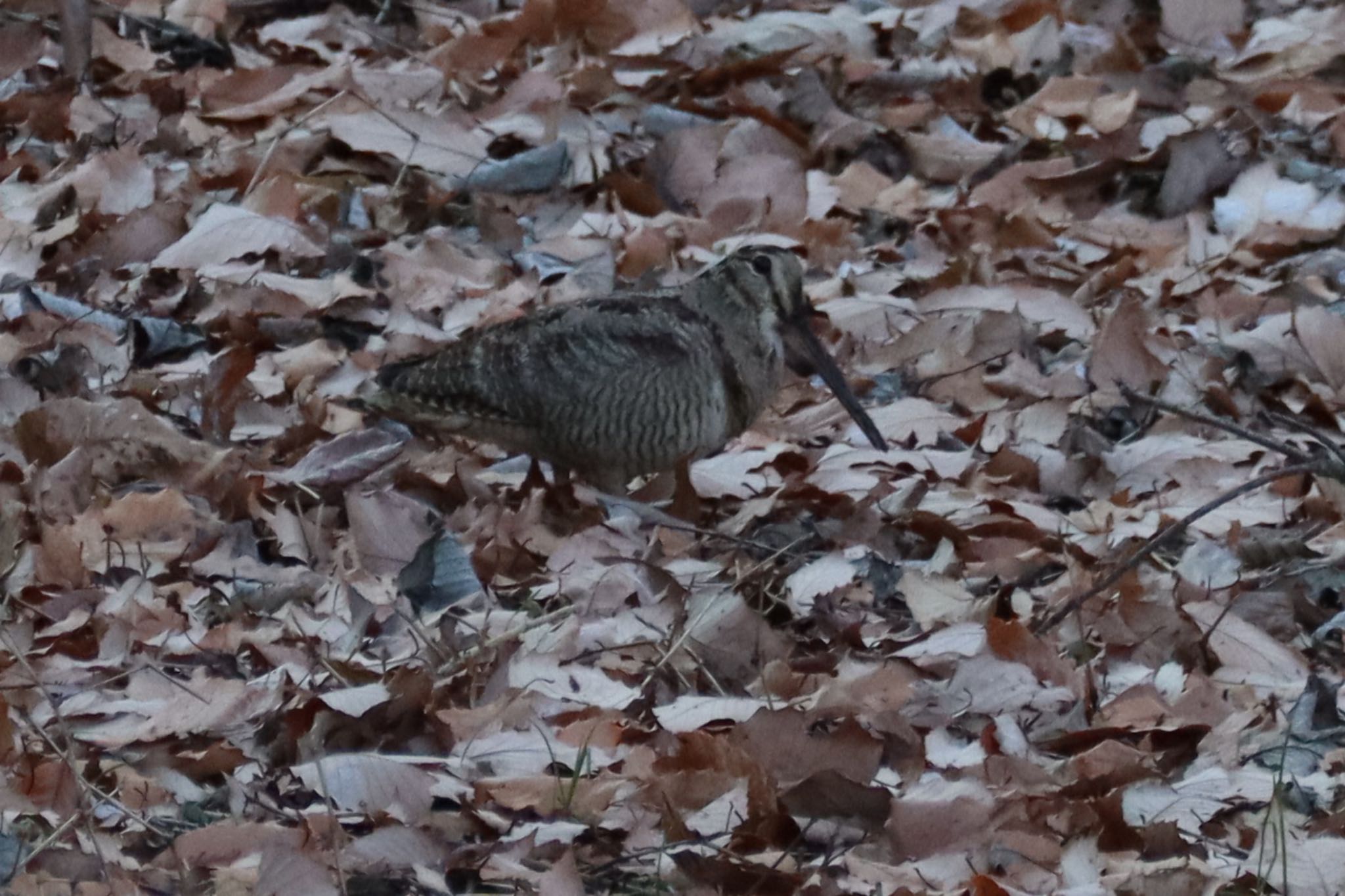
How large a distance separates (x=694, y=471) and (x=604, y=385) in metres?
0.35

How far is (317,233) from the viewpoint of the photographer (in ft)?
17.9

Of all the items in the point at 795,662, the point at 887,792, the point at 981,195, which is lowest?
the point at 981,195

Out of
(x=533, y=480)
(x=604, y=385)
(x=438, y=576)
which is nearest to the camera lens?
(x=438, y=576)

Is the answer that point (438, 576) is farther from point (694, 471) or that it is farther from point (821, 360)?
point (821, 360)

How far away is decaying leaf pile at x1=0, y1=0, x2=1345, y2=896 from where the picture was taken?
9.98 feet

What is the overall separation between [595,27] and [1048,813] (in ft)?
12.8

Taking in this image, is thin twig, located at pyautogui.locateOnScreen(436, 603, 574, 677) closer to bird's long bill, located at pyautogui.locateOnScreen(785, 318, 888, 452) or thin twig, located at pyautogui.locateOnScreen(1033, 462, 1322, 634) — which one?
thin twig, located at pyautogui.locateOnScreen(1033, 462, 1322, 634)

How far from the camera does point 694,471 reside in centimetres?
471

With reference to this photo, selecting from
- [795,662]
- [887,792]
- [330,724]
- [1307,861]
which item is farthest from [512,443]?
[1307,861]

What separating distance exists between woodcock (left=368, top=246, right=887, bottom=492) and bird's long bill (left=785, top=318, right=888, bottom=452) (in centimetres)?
2

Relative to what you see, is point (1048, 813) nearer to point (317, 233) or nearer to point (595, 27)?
point (317, 233)

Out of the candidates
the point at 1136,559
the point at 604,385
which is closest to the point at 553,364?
the point at 604,385

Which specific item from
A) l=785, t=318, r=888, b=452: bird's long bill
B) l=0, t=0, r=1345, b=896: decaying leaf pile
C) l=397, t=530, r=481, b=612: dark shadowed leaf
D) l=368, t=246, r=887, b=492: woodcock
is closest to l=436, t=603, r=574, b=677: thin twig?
l=0, t=0, r=1345, b=896: decaying leaf pile

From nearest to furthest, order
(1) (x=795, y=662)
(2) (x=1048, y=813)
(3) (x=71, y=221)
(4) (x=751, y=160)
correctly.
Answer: (2) (x=1048, y=813)
(1) (x=795, y=662)
(3) (x=71, y=221)
(4) (x=751, y=160)
